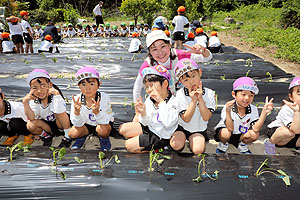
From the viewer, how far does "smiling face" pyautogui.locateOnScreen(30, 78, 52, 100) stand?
298 centimetres

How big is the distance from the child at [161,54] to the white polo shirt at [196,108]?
0.60m

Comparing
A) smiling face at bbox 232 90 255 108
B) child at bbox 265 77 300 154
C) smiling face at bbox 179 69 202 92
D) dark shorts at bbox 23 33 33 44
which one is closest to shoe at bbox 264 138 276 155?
child at bbox 265 77 300 154

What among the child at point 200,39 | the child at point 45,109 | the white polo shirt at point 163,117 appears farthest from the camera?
the child at point 200,39

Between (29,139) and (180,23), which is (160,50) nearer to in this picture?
(29,139)

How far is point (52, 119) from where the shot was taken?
10.9 feet

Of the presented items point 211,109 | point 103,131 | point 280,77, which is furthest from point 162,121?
point 280,77

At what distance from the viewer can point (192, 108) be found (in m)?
2.61

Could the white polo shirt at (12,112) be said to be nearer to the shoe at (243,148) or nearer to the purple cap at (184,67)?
the purple cap at (184,67)

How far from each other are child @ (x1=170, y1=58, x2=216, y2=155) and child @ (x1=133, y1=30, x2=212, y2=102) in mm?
474

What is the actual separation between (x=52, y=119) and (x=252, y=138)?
268 centimetres

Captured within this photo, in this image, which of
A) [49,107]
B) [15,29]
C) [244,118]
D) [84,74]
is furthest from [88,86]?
[15,29]

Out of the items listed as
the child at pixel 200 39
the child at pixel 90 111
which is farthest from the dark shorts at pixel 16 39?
the child at pixel 90 111

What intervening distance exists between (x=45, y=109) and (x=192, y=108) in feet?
6.60

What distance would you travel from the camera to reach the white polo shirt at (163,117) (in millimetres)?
2576
